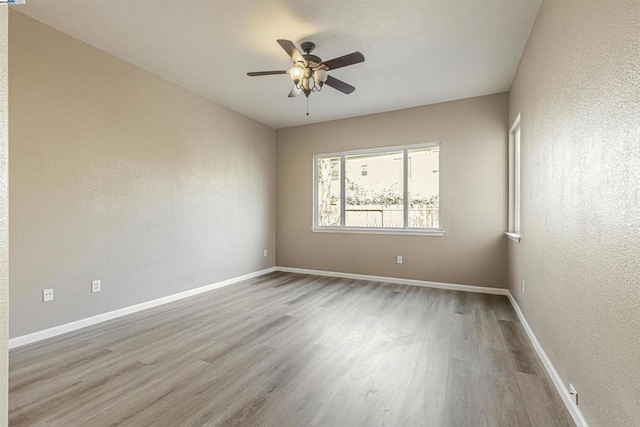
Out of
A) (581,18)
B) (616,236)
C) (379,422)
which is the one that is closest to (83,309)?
(379,422)

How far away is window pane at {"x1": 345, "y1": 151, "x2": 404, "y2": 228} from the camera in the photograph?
5062 mm

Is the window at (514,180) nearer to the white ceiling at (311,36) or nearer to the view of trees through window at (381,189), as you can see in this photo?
the white ceiling at (311,36)

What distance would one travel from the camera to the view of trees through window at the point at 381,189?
15.8 feet

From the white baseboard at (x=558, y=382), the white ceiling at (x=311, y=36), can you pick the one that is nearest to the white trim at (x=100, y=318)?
the white ceiling at (x=311, y=36)

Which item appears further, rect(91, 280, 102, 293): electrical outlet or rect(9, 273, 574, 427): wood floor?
rect(91, 280, 102, 293): electrical outlet

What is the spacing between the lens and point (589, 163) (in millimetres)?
1506

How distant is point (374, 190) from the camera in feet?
17.3

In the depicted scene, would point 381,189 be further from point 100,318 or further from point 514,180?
point 100,318

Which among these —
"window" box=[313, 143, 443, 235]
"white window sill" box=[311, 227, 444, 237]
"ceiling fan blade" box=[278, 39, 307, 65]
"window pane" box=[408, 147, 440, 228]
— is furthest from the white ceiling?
"white window sill" box=[311, 227, 444, 237]

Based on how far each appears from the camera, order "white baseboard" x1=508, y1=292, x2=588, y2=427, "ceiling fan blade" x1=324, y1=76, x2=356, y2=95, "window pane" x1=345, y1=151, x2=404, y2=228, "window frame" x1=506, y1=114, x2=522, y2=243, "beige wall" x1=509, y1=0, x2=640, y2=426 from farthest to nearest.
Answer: "window pane" x1=345, y1=151, x2=404, y2=228, "window frame" x1=506, y1=114, x2=522, y2=243, "ceiling fan blade" x1=324, y1=76, x2=356, y2=95, "white baseboard" x1=508, y1=292, x2=588, y2=427, "beige wall" x1=509, y1=0, x2=640, y2=426

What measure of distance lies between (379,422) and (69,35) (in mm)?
4131

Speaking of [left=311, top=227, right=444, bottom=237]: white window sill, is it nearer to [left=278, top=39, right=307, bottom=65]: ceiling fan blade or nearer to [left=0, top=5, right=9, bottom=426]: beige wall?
[left=278, top=39, right=307, bottom=65]: ceiling fan blade

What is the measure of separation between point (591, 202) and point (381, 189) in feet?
12.3

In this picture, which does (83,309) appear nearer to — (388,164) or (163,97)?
(163,97)
